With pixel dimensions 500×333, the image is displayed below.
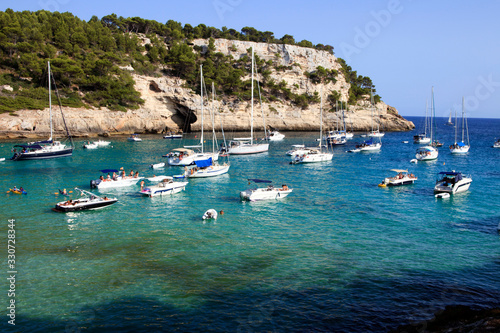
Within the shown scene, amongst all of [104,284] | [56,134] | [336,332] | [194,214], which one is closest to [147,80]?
[56,134]

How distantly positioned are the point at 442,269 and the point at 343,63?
12818 centimetres

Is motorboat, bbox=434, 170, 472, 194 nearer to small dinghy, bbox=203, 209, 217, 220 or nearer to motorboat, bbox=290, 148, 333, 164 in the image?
motorboat, bbox=290, 148, 333, 164

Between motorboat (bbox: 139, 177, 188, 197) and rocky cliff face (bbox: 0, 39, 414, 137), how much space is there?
145 feet

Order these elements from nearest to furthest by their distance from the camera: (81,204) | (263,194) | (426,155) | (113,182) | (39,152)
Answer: (81,204) → (263,194) → (113,182) → (39,152) → (426,155)

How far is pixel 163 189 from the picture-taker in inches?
1272

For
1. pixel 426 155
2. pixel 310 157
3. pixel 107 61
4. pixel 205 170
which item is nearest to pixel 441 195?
pixel 310 157

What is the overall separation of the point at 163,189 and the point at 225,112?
65599mm

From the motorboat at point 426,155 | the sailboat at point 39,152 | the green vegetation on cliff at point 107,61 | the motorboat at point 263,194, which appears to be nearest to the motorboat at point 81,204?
the motorboat at point 263,194

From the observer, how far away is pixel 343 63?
136 metres

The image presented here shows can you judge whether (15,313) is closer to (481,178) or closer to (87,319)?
(87,319)

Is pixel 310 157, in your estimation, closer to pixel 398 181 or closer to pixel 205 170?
pixel 398 181

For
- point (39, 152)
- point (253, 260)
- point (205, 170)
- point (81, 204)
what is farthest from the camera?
point (39, 152)

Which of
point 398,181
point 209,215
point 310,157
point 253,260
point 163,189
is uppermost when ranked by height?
point 310,157

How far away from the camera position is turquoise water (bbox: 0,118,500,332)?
13977 mm
